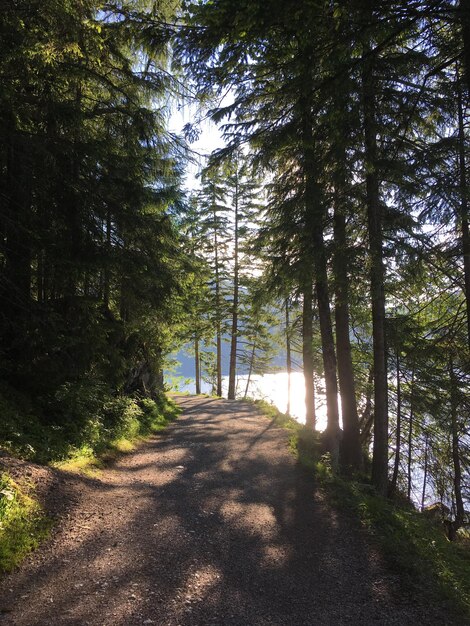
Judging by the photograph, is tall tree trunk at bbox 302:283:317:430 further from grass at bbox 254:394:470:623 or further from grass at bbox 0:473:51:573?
grass at bbox 0:473:51:573

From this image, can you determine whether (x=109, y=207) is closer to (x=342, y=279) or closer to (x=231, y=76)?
(x=231, y=76)

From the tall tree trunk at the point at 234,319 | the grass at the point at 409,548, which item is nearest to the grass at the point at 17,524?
the grass at the point at 409,548

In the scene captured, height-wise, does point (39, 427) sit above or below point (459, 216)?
below

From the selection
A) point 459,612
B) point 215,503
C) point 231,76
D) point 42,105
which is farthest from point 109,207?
point 459,612

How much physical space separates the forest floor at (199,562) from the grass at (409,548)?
15 cm

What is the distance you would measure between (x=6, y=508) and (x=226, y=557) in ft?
8.43

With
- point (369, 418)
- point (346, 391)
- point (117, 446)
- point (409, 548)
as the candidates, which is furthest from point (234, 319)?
point (409, 548)

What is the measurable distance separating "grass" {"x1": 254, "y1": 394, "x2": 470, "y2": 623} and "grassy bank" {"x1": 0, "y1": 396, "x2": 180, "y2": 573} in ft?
13.7

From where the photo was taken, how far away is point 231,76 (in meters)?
6.36

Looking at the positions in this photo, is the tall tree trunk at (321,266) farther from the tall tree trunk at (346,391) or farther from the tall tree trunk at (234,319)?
the tall tree trunk at (234,319)

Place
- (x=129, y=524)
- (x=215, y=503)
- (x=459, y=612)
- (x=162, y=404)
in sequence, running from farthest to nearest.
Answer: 1. (x=162, y=404)
2. (x=215, y=503)
3. (x=129, y=524)
4. (x=459, y=612)

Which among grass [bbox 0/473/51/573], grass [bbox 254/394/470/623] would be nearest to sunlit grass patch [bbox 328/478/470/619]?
grass [bbox 254/394/470/623]

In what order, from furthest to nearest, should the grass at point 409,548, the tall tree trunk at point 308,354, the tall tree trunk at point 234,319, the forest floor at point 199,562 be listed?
the tall tree trunk at point 234,319, the tall tree trunk at point 308,354, the grass at point 409,548, the forest floor at point 199,562

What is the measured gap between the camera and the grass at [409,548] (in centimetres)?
380
